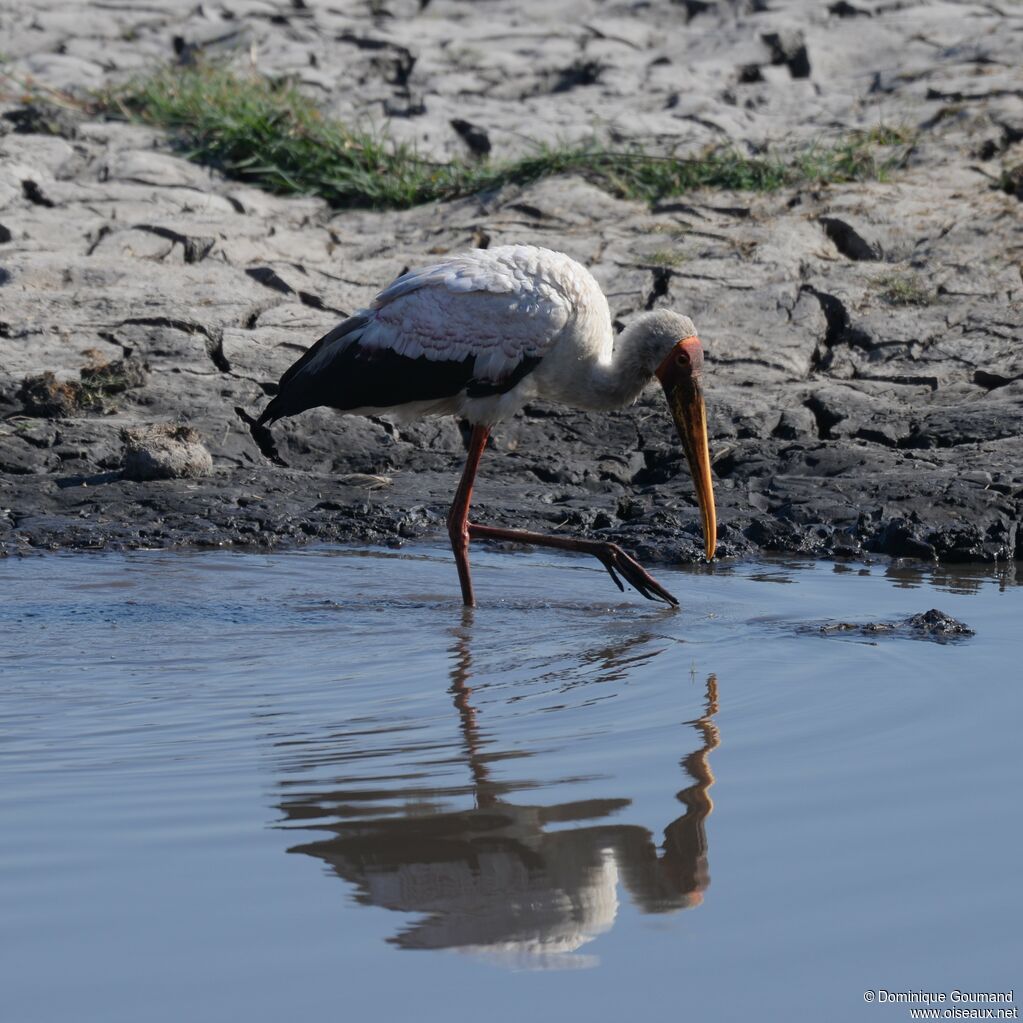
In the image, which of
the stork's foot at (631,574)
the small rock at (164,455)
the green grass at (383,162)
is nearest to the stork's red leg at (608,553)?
the stork's foot at (631,574)

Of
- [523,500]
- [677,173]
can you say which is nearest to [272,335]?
[523,500]

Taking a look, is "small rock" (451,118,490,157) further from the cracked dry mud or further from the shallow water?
the shallow water

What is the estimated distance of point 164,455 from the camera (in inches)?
235

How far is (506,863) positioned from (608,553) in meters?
2.26

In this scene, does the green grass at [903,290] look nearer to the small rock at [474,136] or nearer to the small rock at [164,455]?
the small rock at [474,136]

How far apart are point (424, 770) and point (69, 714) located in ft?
2.80

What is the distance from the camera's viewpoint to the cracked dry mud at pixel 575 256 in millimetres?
5918

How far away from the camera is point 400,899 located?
8.84 ft

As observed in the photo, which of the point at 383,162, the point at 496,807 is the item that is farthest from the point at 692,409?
the point at 383,162

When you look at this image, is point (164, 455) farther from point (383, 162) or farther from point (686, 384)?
point (383, 162)

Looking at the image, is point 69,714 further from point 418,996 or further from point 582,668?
point 418,996

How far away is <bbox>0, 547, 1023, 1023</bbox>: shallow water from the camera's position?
2.39m

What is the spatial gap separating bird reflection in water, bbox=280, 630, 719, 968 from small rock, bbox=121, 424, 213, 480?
2965 millimetres

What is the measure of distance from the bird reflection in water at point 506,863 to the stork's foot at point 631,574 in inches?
63.7
